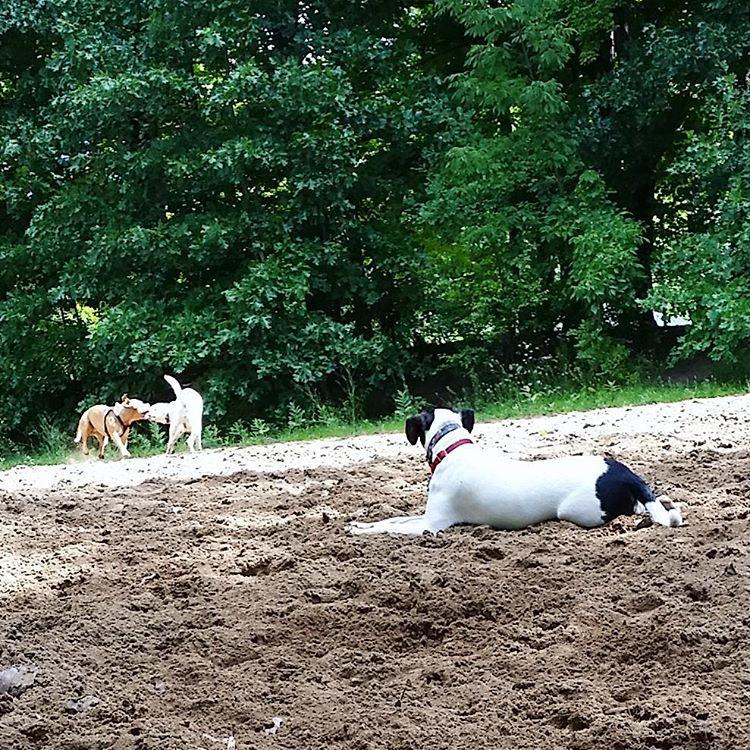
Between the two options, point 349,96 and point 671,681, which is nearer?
point 671,681

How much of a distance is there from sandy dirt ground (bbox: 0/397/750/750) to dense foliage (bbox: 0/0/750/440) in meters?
8.43

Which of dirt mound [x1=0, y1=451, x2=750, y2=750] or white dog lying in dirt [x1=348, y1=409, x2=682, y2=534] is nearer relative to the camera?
dirt mound [x1=0, y1=451, x2=750, y2=750]

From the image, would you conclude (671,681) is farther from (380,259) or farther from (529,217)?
(380,259)

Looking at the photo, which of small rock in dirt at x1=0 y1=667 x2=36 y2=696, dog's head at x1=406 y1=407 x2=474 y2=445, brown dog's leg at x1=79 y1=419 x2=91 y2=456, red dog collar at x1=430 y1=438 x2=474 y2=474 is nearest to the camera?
small rock in dirt at x1=0 y1=667 x2=36 y2=696

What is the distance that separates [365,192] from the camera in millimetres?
15859

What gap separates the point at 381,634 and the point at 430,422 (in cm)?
183

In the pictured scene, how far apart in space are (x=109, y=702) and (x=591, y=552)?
1.90 m

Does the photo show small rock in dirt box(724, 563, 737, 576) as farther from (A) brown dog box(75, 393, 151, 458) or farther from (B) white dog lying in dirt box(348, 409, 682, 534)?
(A) brown dog box(75, 393, 151, 458)

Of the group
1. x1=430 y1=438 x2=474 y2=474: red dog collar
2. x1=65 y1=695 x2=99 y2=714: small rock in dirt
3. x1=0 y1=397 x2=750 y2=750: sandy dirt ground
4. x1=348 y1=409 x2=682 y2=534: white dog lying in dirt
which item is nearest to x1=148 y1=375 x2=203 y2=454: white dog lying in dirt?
x1=0 y1=397 x2=750 y2=750: sandy dirt ground

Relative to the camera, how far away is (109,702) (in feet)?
10.5

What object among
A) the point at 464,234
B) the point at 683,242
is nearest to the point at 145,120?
the point at 464,234

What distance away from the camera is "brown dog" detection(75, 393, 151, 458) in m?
9.54

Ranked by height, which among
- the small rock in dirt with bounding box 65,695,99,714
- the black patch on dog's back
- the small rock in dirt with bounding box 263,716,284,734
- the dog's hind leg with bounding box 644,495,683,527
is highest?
the black patch on dog's back

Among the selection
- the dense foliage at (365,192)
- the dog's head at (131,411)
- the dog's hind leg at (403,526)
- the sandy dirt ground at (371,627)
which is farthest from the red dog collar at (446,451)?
the dense foliage at (365,192)
